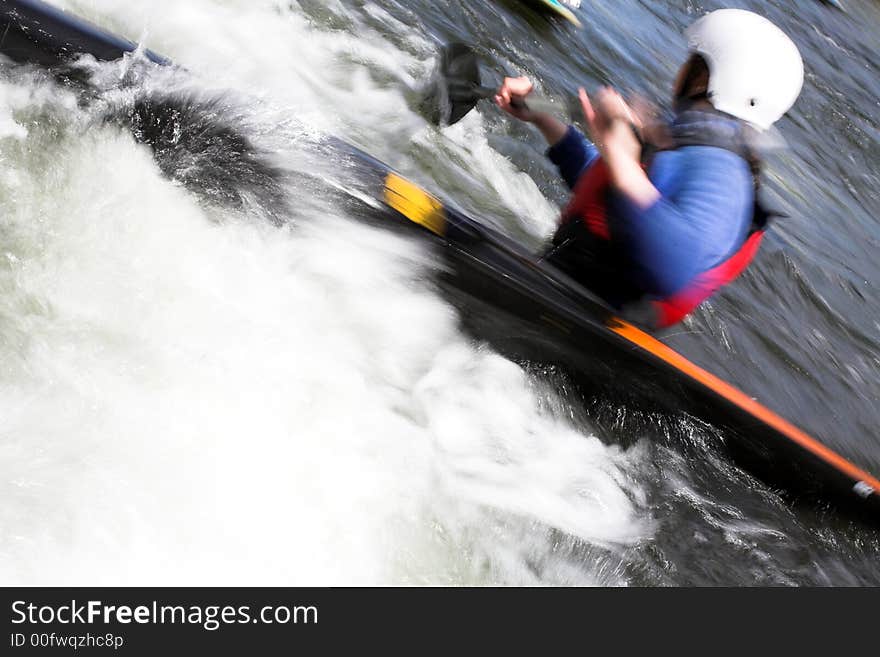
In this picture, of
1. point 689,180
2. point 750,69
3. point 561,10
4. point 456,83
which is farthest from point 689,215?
point 561,10

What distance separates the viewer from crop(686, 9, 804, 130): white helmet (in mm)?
2697

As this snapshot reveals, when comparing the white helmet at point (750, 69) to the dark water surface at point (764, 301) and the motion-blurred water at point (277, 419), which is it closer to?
the motion-blurred water at point (277, 419)

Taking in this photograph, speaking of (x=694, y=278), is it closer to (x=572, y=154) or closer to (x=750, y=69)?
(x=750, y=69)

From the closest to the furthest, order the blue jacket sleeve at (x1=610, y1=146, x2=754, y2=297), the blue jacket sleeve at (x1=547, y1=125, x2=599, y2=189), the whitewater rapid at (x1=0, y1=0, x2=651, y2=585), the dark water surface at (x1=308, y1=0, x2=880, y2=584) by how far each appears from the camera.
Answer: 1. the whitewater rapid at (x1=0, y1=0, x2=651, y2=585)
2. the blue jacket sleeve at (x1=610, y1=146, x2=754, y2=297)
3. the dark water surface at (x1=308, y1=0, x2=880, y2=584)
4. the blue jacket sleeve at (x1=547, y1=125, x2=599, y2=189)

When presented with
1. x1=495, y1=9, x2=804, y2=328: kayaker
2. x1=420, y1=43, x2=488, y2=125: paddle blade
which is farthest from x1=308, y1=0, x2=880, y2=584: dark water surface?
x1=495, y1=9, x2=804, y2=328: kayaker

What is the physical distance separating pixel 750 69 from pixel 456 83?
1274mm

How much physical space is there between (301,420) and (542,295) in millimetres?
800

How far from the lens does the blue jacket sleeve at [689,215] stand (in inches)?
101

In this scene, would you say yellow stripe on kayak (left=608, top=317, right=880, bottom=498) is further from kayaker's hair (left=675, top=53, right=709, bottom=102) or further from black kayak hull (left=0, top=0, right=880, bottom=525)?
kayaker's hair (left=675, top=53, right=709, bottom=102)

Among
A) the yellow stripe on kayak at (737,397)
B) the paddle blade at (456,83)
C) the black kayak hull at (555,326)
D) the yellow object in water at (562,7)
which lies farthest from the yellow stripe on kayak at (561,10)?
the yellow stripe on kayak at (737,397)

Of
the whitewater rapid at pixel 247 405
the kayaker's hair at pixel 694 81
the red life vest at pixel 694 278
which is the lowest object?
the whitewater rapid at pixel 247 405

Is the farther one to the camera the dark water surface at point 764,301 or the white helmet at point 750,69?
the dark water surface at point 764,301

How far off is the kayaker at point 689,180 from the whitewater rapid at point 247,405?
46 cm
